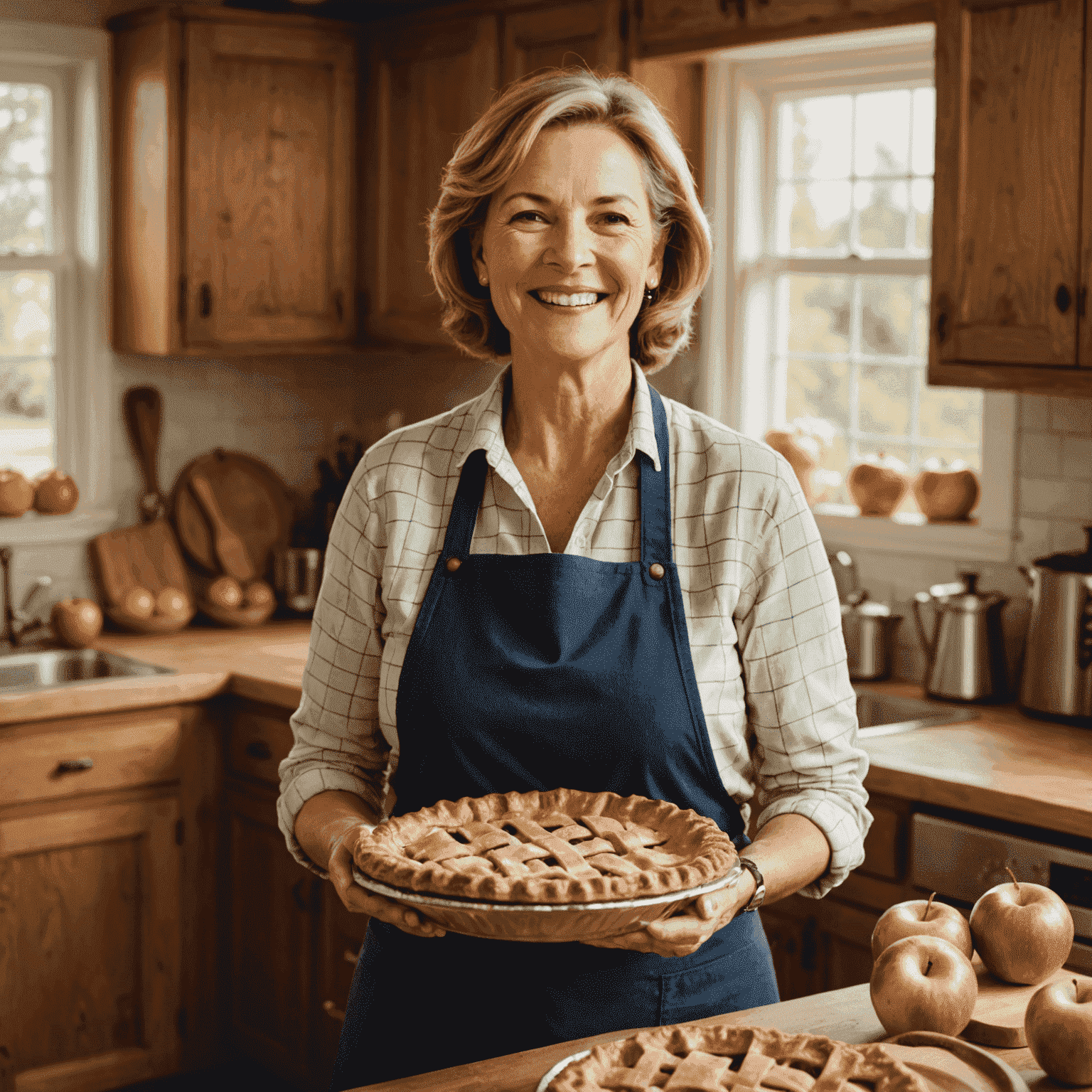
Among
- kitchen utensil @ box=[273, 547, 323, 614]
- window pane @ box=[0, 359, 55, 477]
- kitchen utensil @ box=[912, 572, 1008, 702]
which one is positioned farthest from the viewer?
kitchen utensil @ box=[273, 547, 323, 614]

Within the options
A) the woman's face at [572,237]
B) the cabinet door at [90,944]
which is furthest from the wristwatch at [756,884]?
the cabinet door at [90,944]

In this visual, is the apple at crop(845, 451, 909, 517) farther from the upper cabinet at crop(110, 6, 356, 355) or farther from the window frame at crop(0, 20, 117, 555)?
the window frame at crop(0, 20, 117, 555)

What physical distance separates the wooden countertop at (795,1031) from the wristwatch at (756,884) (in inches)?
4.4

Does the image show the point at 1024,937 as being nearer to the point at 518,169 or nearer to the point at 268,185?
the point at 518,169

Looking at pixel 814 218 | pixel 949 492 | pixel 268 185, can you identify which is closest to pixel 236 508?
pixel 268 185

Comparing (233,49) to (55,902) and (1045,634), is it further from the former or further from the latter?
(1045,634)

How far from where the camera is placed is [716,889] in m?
1.42

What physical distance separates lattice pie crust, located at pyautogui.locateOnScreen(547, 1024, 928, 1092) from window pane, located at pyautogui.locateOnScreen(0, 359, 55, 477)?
3.31 m

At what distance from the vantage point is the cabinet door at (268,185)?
158 inches

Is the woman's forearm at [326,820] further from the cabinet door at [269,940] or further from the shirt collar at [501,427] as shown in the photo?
the cabinet door at [269,940]

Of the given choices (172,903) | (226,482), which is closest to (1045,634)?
(172,903)

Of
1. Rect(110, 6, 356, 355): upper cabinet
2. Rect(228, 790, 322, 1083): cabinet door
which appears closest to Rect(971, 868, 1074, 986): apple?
Rect(228, 790, 322, 1083): cabinet door

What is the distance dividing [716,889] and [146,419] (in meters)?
3.21

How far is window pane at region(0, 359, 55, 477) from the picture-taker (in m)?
4.17
